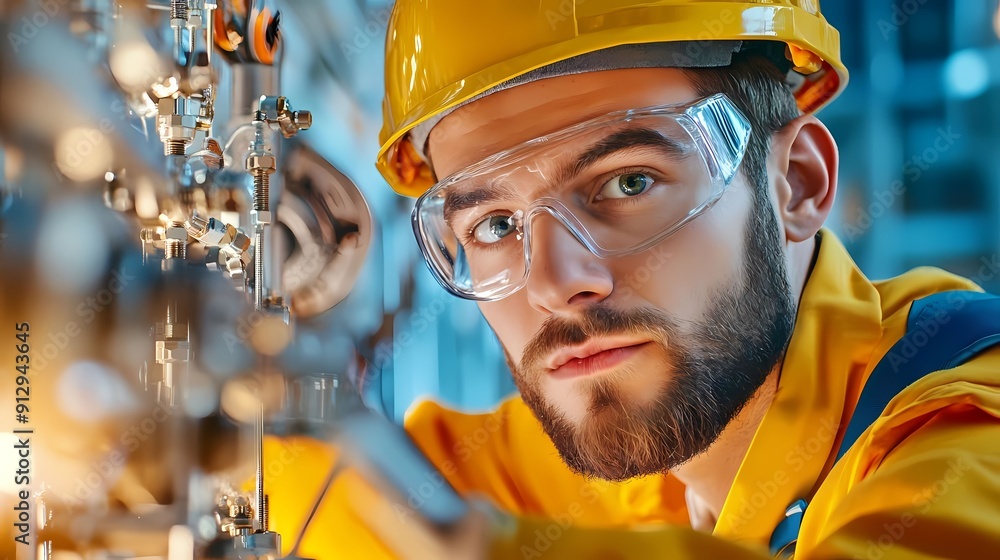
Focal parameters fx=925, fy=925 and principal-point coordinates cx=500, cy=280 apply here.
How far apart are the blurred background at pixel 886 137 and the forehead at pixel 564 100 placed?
345 millimetres

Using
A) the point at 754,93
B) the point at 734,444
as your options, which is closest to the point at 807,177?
the point at 754,93

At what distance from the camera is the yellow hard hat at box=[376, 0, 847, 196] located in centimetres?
117

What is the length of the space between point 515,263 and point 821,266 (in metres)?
0.45

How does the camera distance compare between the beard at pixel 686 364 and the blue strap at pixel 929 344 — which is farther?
the beard at pixel 686 364

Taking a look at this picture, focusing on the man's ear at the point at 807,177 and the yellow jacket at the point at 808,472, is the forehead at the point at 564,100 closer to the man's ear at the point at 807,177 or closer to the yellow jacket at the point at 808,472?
the man's ear at the point at 807,177

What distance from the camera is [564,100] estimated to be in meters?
1.23

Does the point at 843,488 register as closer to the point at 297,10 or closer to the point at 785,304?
the point at 785,304

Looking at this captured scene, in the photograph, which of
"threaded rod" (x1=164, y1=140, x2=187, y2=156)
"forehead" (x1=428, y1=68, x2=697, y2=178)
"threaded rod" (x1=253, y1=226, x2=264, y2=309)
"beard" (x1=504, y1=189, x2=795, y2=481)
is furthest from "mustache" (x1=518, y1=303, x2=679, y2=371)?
"threaded rod" (x1=164, y1=140, x2=187, y2=156)

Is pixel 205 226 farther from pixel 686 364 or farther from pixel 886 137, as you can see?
pixel 886 137

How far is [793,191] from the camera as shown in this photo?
4.34 feet

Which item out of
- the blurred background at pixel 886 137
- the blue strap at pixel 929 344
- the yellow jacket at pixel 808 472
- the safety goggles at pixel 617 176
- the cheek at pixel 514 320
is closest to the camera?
the yellow jacket at pixel 808 472

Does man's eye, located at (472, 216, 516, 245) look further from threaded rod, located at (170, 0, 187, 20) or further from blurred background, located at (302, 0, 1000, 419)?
threaded rod, located at (170, 0, 187, 20)

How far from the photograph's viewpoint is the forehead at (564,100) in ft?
4.01

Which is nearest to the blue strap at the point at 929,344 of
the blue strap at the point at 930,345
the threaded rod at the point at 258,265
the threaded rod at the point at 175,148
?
the blue strap at the point at 930,345
